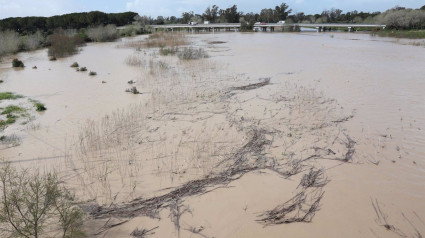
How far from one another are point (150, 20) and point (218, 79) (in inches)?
2941

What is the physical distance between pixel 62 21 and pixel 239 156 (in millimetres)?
67849

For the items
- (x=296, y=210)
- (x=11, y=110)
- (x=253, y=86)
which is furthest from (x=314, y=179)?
(x=11, y=110)

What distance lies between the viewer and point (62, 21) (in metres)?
61.6

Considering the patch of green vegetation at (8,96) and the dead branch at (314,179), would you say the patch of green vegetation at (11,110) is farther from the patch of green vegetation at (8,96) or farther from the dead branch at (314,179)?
the dead branch at (314,179)

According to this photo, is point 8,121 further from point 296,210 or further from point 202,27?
point 202,27

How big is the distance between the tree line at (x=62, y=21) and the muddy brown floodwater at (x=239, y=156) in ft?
165

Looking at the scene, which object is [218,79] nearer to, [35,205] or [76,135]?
[76,135]

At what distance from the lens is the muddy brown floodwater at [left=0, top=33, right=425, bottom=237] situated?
418 centimetres

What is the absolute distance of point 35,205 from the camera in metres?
3.66

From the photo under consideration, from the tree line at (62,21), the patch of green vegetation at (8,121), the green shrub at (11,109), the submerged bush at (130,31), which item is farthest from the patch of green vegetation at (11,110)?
the tree line at (62,21)

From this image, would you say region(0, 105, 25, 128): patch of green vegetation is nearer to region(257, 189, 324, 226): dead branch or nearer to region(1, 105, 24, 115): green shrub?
region(1, 105, 24, 115): green shrub

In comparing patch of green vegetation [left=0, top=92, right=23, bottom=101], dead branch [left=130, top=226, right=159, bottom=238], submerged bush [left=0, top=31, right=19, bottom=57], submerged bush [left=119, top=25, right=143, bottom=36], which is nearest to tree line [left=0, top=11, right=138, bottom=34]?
submerged bush [left=119, top=25, right=143, bottom=36]

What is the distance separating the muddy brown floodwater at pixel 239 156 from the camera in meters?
4.18

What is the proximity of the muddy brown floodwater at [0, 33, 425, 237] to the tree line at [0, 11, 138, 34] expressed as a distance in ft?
165
